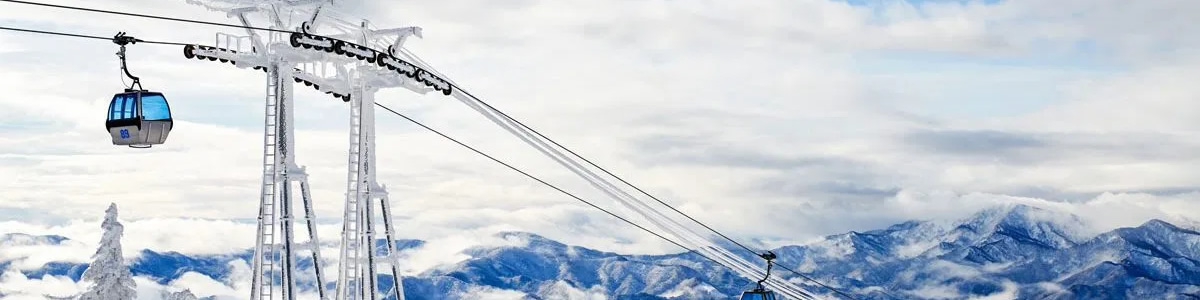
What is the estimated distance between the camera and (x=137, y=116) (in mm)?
39625

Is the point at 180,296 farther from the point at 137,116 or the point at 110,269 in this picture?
the point at 137,116

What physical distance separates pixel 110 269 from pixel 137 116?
42.2 feet

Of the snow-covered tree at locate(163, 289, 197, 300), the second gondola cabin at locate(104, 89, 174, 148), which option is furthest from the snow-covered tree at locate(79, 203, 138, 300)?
the second gondola cabin at locate(104, 89, 174, 148)

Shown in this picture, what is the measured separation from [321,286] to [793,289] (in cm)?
1577

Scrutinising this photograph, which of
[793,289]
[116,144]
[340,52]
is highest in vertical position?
[340,52]

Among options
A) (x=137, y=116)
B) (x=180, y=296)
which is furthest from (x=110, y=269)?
(x=137, y=116)

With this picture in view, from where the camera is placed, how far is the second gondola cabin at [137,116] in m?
39.7

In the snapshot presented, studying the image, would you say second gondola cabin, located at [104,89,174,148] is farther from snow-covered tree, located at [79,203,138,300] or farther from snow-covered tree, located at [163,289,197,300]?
snow-covered tree, located at [163,289,197,300]

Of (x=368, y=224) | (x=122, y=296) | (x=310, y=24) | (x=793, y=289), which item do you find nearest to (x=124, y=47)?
(x=310, y=24)

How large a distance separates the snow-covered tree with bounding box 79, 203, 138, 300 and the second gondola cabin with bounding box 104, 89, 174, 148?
11140mm

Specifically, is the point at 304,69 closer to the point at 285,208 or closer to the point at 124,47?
the point at 285,208

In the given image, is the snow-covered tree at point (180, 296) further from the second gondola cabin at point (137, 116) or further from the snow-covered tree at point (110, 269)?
the second gondola cabin at point (137, 116)

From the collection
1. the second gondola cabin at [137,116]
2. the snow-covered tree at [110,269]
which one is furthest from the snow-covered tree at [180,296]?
the second gondola cabin at [137,116]

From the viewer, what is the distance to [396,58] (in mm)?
43875
